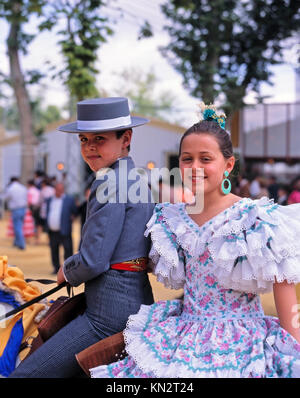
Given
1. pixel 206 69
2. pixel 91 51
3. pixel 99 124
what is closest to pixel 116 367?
pixel 99 124

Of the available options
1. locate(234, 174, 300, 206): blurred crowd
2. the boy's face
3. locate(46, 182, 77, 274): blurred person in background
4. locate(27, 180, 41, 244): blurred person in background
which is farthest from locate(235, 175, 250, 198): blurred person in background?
locate(27, 180, 41, 244): blurred person in background

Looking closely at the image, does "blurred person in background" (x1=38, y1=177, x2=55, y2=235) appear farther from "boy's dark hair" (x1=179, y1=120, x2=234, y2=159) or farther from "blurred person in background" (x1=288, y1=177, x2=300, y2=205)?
"boy's dark hair" (x1=179, y1=120, x2=234, y2=159)

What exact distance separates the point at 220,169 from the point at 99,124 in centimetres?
62

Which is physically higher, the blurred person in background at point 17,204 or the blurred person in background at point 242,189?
the blurred person in background at point 242,189

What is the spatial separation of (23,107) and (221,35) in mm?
6681

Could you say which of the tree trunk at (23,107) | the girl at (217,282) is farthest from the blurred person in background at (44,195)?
A: the girl at (217,282)

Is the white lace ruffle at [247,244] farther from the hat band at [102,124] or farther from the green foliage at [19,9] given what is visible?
the green foliage at [19,9]

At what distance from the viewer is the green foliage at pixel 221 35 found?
14555mm

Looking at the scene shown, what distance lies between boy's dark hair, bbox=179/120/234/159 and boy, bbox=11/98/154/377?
1.24 feet

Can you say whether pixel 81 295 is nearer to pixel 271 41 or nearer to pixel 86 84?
pixel 86 84

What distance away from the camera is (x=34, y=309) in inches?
105

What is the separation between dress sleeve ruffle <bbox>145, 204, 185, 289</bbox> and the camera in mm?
2111

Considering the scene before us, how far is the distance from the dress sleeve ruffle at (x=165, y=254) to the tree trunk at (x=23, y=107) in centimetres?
1305

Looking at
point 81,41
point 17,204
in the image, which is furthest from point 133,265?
point 17,204
